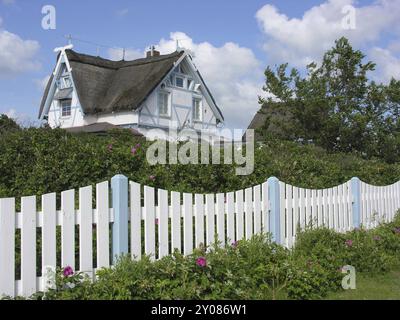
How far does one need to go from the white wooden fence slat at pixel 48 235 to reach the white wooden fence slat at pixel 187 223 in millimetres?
1523

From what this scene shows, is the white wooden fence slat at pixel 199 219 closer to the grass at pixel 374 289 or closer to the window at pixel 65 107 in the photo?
the grass at pixel 374 289

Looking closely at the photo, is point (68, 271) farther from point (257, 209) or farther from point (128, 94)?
point (128, 94)

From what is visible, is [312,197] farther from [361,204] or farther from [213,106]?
[213,106]

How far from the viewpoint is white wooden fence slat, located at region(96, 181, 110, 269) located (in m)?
4.28

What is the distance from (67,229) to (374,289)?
356 centimetres

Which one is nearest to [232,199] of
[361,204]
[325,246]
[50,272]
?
[325,246]

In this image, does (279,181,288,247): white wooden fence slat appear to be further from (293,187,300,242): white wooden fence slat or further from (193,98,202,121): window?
(193,98,202,121): window

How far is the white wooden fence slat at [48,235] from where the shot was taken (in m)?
3.88

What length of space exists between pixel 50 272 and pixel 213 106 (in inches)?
1084

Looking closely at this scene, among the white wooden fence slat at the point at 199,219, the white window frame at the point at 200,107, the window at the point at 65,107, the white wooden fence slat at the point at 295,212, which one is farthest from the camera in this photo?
the white window frame at the point at 200,107

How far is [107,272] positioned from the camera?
4.16 meters

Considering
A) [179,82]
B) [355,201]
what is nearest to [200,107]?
[179,82]

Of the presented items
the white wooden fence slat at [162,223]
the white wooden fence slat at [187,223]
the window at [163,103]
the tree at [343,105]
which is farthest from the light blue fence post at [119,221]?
the window at [163,103]

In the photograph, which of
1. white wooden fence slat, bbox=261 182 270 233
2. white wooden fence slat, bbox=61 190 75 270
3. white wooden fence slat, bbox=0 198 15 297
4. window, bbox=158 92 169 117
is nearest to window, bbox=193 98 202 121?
window, bbox=158 92 169 117
